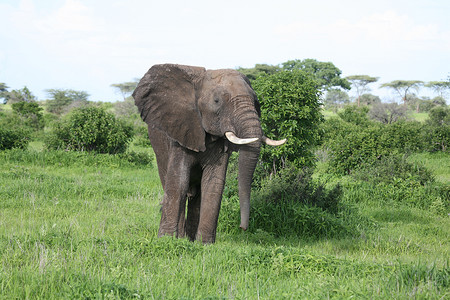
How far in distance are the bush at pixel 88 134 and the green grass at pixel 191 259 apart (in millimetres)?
6469

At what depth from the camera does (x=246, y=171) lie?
598 centimetres

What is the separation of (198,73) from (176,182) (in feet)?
4.85

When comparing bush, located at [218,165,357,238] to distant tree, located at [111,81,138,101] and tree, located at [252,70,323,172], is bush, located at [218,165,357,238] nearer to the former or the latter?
tree, located at [252,70,323,172]

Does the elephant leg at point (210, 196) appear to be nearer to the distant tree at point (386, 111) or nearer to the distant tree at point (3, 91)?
the distant tree at point (386, 111)

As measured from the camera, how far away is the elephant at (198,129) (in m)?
5.97

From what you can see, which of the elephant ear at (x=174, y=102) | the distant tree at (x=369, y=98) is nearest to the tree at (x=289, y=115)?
the elephant ear at (x=174, y=102)

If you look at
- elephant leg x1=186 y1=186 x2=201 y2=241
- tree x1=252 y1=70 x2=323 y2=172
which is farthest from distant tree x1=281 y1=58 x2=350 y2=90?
elephant leg x1=186 y1=186 x2=201 y2=241

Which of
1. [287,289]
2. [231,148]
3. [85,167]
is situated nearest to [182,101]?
[231,148]

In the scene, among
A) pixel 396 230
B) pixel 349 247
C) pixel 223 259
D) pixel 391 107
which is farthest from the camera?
pixel 391 107

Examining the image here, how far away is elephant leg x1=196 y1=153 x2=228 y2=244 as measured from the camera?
20.8 feet

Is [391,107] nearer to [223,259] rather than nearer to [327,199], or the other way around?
[327,199]

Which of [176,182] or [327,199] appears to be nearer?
[176,182]

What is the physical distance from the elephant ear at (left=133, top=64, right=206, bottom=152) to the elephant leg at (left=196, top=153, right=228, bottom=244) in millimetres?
408

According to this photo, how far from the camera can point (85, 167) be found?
46.5ft
